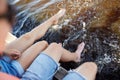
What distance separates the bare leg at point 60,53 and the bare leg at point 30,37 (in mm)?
340

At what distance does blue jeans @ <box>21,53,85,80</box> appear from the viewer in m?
2.71

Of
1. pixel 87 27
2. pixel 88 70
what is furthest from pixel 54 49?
pixel 87 27

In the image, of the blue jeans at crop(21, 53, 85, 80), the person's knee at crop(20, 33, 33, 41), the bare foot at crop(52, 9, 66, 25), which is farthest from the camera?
the bare foot at crop(52, 9, 66, 25)

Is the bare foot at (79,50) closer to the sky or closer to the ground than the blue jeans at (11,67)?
closer to the ground

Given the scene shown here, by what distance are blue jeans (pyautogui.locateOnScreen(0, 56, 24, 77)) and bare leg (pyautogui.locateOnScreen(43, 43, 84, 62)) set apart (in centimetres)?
31

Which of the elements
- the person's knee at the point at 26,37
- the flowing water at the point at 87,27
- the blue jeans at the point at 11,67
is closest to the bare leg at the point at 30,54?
the blue jeans at the point at 11,67

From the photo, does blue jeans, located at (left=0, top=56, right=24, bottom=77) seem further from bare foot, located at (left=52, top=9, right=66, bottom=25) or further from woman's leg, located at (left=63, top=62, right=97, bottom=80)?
bare foot, located at (left=52, top=9, right=66, bottom=25)

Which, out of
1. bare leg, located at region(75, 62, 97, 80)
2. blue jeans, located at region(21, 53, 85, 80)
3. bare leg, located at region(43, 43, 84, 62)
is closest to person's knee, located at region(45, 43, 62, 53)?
bare leg, located at region(43, 43, 84, 62)

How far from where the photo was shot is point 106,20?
3.93 meters

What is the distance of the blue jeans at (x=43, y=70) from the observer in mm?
2705

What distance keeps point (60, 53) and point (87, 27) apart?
92cm

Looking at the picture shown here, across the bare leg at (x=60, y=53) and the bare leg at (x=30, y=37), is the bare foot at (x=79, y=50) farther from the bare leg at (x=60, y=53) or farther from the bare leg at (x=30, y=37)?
the bare leg at (x=30, y=37)

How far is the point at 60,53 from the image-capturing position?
123 inches

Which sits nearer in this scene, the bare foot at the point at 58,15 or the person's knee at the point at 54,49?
the person's knee at the point at 54,49
